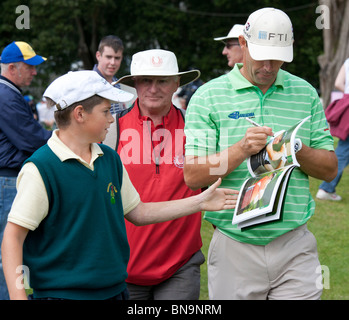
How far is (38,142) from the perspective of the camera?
5.20m

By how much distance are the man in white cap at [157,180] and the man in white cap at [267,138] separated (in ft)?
1.38

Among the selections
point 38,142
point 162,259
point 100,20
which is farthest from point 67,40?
point 162,259

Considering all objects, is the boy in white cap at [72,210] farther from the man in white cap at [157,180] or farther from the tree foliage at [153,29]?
the tree foliage at [153,29]

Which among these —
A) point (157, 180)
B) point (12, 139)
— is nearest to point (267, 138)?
point (157, 180)

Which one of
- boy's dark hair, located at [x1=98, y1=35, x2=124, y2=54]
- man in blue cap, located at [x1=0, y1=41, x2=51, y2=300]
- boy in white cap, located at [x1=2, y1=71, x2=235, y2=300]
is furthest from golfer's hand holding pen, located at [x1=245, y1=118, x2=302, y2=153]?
boy's dark hair, located at [x1=98, y1=35, x2=124, y2=54]

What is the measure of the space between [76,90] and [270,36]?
107 cm

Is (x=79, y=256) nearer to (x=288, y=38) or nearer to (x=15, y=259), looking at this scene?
(x=15, y=259)

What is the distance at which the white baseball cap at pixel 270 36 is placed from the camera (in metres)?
3.21

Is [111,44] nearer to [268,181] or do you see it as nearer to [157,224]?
[157,224]

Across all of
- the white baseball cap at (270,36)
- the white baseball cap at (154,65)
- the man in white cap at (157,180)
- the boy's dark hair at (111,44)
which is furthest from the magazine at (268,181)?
the boy's dark hair at (111,44)

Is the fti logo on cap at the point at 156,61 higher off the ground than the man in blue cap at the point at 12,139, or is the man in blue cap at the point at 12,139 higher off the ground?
the fti logo on cap at the point at 156,61

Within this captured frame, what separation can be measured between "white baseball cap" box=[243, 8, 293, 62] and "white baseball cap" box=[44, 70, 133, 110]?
797 millimetres

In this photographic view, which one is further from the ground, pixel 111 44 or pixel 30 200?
pixel 111 44

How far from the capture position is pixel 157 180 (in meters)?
3.77
